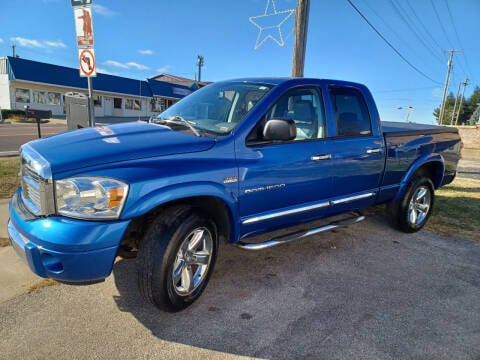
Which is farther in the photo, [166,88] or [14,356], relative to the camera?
[166,88]

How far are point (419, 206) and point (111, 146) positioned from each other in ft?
14.3

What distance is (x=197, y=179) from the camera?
2678 millimetres

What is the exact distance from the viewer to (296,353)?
245 centimetres

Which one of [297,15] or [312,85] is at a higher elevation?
[297,15]

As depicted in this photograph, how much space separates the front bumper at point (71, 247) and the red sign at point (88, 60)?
345 centimetres

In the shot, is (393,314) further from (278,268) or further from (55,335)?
(55,335)

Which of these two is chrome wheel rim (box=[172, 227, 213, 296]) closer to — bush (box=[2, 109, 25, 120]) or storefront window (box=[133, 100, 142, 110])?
bush (box=[2, 109, 25, 120])

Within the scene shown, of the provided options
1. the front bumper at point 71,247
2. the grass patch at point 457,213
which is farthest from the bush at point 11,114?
the front bumper at point 71,247

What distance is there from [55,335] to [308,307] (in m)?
1.97

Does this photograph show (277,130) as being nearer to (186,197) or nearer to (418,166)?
(186,197)

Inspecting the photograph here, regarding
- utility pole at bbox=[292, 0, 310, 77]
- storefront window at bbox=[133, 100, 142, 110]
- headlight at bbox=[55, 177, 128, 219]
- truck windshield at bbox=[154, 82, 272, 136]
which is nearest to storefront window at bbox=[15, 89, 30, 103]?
storefront window at bbox=[133, 100, 142, 110]

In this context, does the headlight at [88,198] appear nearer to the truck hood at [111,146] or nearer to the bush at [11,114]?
the truck hood at [111,146]

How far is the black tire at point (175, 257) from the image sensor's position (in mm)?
2570

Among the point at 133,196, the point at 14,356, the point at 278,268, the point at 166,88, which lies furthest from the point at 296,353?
the point at 166,88
